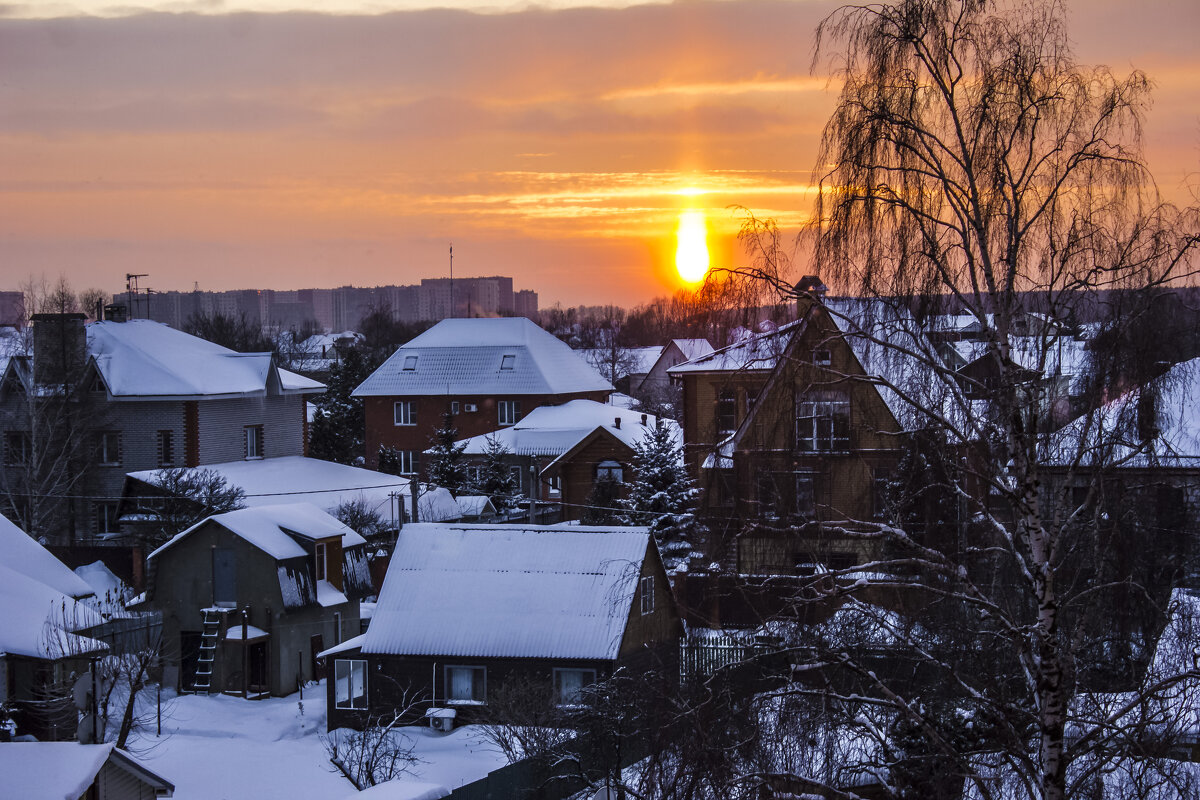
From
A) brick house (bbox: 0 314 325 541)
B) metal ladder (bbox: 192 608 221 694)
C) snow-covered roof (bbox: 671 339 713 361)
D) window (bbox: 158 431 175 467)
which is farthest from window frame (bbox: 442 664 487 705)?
window (bbox: 158 431 175 467)

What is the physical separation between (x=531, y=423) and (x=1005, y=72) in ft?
146

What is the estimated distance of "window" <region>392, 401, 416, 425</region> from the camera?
59281 mm

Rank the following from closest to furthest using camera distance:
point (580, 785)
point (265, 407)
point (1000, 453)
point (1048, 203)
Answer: point (1048, 203) < point (1000, 453) < point (580, 785) < point (265, 407)

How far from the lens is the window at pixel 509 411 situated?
58156mm

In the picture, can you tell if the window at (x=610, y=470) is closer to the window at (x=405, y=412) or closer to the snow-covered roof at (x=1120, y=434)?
the window at (x=405, y=412)

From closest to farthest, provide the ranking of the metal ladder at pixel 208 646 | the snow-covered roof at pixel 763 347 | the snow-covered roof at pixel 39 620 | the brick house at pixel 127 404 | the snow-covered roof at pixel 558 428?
the snow-covered roof at pixel 763 347, the snow-covered roof at pixel 39 620, the metal ladder at pixel 208 646, the brick house at pixel 127 404, the snow-covered roof at pixel 558 428

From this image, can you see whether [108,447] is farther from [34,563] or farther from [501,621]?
[501,621]

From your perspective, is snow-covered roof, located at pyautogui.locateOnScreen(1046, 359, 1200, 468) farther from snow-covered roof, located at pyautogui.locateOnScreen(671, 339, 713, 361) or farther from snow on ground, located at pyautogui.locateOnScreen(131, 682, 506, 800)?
snow on ground, located at pyautogui.locateOnScreen(131, 682, 506, 800)

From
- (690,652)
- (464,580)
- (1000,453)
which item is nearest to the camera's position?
(1000,453)

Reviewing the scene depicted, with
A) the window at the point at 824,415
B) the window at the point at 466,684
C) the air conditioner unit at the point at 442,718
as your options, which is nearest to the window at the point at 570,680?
the window at the point at 466,684

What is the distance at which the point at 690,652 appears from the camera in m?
20.8

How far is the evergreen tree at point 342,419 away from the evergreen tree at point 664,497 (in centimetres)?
2798

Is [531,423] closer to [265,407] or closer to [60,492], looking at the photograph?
[265,407]

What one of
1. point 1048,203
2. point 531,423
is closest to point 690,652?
point 1048,203
